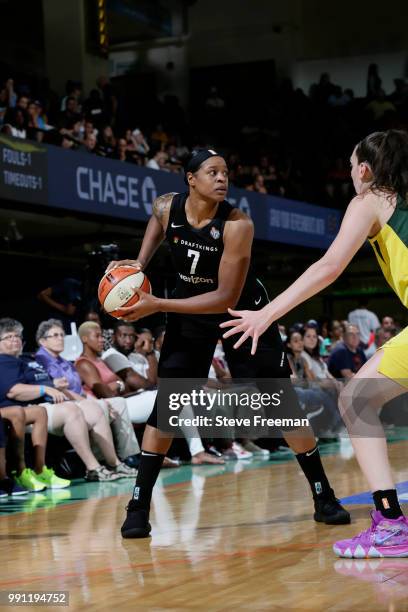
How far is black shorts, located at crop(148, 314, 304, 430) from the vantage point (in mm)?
5234

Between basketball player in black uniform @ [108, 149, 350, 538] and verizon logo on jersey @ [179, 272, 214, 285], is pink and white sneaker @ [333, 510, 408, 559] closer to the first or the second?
basketball player in black uniform @ [108, 149, 350, 538]

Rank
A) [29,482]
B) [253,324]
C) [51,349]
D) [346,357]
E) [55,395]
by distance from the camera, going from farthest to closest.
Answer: [346,357]
[51,349]
[55,395]
[29,482]
[253,324]

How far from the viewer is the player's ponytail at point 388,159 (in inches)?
162

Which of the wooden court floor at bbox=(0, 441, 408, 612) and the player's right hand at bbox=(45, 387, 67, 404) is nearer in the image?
the wooden court floor at bbox=(0, 441, 408, 612)

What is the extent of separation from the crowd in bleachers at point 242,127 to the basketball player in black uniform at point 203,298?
715 cm

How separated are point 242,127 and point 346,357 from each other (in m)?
11.4

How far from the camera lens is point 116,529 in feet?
18.5

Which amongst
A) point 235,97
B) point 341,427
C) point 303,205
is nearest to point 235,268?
point 341,427

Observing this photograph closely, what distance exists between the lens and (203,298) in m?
5.02

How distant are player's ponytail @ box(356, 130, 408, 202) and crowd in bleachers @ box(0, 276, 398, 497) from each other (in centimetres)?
421

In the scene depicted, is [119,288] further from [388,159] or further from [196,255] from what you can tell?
[388,159]

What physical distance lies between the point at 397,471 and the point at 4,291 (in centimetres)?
707

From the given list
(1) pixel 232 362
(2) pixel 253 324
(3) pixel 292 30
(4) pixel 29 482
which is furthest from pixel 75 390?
(3) pixel 292 30

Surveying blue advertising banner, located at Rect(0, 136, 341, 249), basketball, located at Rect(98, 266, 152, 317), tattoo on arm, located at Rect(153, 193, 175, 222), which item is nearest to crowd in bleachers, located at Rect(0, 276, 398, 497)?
blue advertising banner, located at Rect(0, 136, 341, 249)
